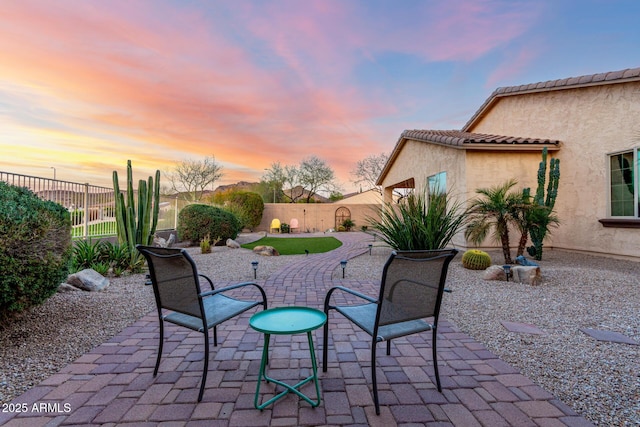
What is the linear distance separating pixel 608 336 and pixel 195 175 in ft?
83.9

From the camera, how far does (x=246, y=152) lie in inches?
651

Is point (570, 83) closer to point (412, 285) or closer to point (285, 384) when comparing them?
point (412, 285)

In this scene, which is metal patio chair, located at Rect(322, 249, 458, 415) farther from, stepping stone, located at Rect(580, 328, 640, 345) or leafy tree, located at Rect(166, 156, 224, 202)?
leafy tree, located at Rect(166, 156, 224, 202)

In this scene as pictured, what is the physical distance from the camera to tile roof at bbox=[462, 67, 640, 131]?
275 inches

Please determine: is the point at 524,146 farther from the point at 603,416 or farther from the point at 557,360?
the point at 603,416

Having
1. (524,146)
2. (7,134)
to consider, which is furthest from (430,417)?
(7,134)

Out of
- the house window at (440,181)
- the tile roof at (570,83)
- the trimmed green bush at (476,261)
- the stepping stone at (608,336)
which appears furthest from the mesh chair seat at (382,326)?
the tile roof at (570,83)

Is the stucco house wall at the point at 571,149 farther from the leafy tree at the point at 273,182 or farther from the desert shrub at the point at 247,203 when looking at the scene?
the leafy tree at the point at 273,182

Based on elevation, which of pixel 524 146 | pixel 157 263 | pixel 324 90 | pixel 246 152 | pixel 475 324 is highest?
pixel 324 90

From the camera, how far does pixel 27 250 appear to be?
2680 millimetres

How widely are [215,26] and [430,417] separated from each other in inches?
356

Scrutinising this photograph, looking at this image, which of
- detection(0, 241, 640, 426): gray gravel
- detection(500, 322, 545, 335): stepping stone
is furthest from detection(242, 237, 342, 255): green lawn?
detection(500, 322, 545, 335): stepping stone

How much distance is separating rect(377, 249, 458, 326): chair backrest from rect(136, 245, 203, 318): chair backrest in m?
1.35

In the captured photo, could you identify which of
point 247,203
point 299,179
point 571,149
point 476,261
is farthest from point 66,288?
point 299,179
